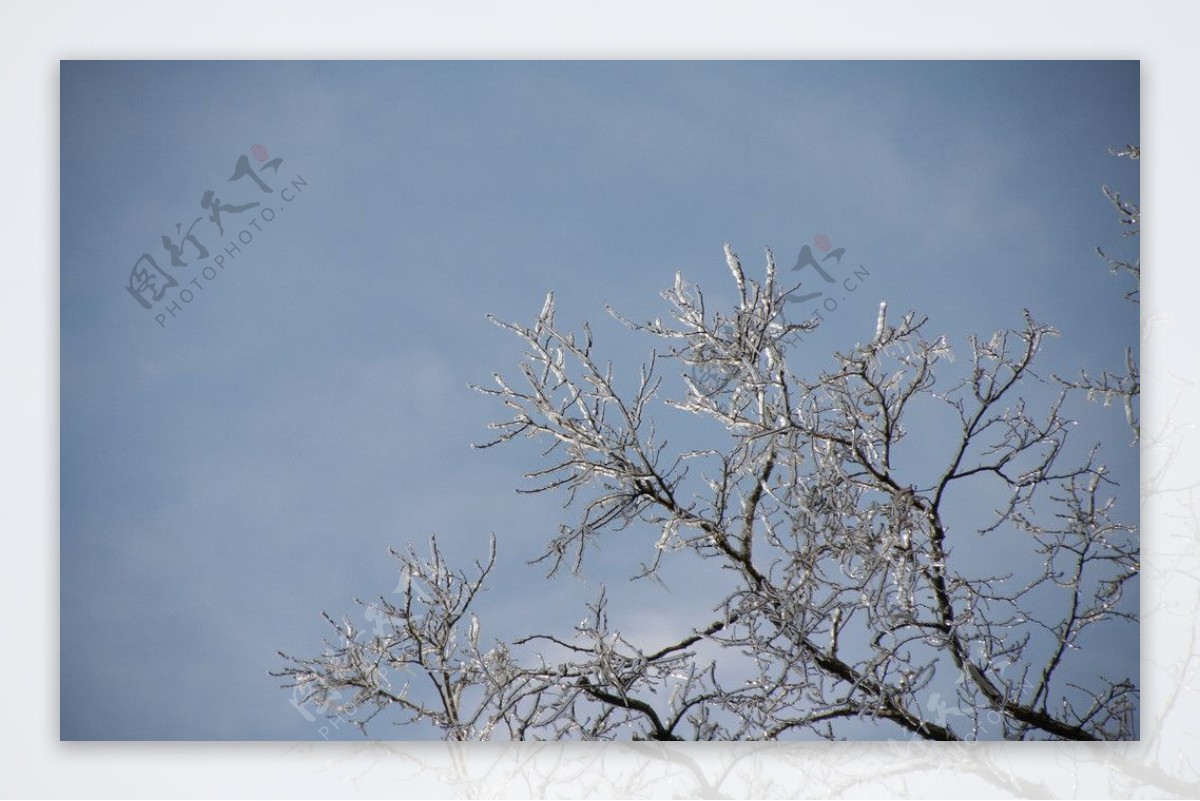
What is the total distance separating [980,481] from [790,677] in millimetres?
732

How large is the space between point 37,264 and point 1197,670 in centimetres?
335

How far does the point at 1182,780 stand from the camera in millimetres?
3938

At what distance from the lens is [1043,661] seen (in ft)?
12.7

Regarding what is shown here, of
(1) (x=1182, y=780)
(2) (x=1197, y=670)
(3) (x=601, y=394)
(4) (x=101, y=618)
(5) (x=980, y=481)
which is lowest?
(1) (x=1182, y=780)

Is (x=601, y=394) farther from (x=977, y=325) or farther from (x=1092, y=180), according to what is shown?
(x=1092, y=180)

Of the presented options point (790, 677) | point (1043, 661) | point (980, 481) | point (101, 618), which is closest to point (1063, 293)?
point (980, 481)

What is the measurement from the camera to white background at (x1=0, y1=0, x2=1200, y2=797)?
3932 mm

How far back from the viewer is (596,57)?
402 centimetres

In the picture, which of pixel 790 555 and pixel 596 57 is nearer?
pixel 790 555

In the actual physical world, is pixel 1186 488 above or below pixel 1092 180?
below

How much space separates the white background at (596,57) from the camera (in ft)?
12.9

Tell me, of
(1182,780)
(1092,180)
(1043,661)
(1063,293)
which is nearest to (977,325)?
(1063,293)

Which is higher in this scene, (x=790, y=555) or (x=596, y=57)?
(x=596, y=57)

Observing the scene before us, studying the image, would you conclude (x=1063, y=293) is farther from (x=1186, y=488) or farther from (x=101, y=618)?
(x=101, y=618)
